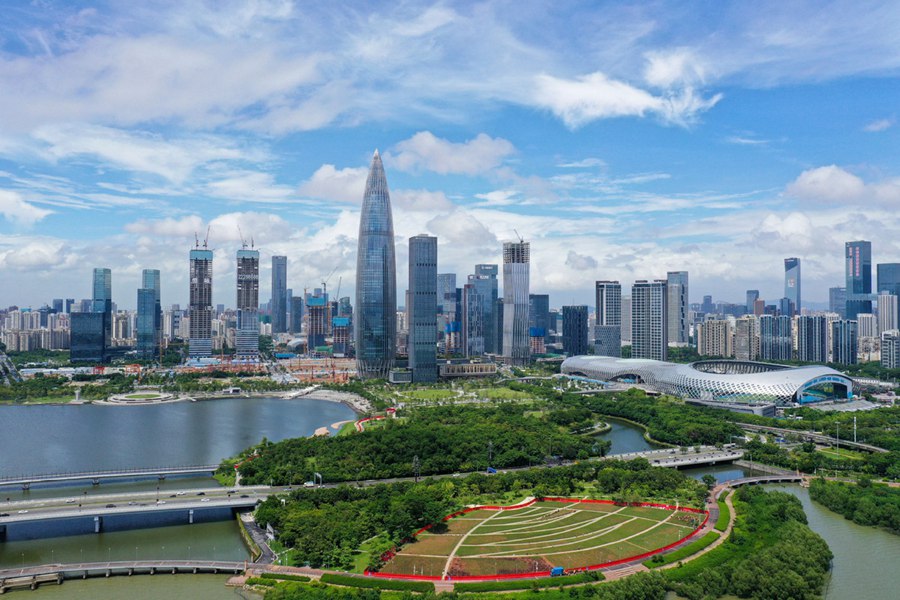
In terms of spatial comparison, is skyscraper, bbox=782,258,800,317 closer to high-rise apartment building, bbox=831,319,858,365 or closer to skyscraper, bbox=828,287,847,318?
skyscraper, bbox=828,287,847,318

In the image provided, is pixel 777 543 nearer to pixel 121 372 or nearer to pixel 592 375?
pixel 592 375

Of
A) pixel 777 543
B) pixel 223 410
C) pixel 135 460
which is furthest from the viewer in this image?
pixel 223 410

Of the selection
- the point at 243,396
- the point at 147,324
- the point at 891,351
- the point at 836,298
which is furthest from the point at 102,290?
Answer: the point at 836,298

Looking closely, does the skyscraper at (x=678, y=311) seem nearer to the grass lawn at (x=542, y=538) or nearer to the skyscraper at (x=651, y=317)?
the skyscraper at (x=651, y=317)

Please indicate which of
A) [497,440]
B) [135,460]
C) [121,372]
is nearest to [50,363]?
[121,372]

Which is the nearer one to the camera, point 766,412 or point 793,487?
point 793,487

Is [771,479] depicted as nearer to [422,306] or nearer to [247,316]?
[422,306]

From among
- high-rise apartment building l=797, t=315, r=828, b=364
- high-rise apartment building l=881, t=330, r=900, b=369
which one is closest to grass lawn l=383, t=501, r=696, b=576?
high-rise apartment building l=881, t=330, r=900, b=369

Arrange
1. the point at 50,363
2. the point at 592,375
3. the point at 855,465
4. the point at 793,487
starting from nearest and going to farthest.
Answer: the point at 793,487, the point at 855,465, the point at 592,375, the point at 50,363
